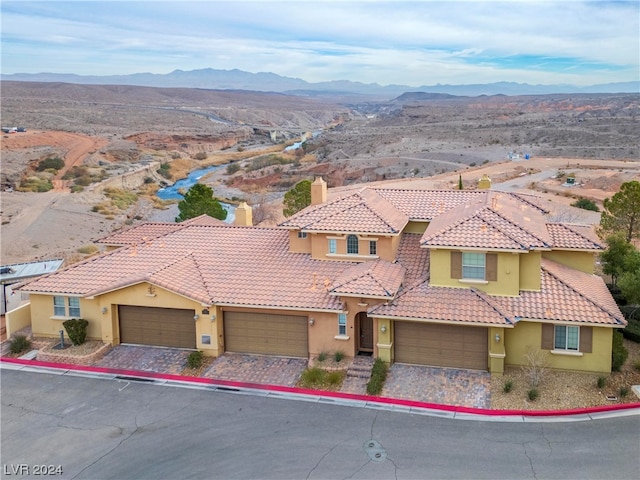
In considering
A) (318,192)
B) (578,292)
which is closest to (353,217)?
(318,192)

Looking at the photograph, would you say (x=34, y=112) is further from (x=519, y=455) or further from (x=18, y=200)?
(x=519, y=455)

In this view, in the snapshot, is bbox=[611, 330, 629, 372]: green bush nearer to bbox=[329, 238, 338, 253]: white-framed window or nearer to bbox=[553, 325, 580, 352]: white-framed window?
bbox=[553, 325, 580, 352]: white-framed window

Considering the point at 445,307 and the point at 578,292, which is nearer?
the point at 445,307

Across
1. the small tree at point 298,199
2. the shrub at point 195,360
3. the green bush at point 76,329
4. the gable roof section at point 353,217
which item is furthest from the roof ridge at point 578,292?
the green bush at point 76,329

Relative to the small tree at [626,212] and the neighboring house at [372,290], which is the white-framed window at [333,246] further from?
the small tree at [626,212]

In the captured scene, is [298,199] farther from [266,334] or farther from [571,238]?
[571,238]

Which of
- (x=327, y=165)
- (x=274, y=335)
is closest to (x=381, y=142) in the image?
(x=327, y=165)
